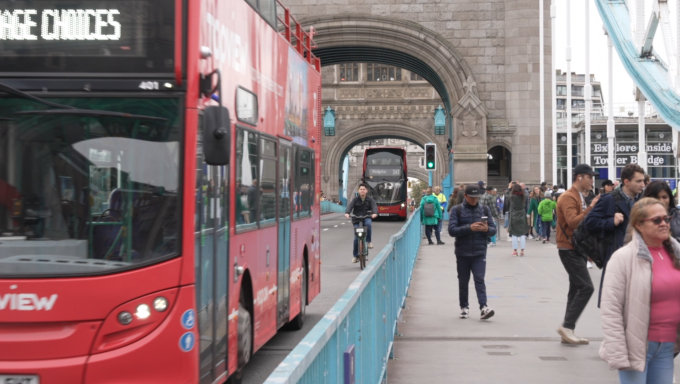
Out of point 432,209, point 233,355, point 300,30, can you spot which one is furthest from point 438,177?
point 233,355

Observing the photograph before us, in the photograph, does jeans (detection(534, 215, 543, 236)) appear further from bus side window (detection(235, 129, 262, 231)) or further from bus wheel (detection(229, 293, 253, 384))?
bus wheel (detection(229, 293, 253, 384))

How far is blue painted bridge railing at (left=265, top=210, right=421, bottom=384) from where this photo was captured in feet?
9.87

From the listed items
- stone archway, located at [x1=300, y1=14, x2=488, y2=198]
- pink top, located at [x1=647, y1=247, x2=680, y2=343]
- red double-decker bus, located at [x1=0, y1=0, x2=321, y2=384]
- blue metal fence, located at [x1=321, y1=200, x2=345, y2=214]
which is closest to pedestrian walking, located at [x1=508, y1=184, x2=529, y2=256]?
stone archway, located at [x1=300, y1=14, x2=488, y2=198]

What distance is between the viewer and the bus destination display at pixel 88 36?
544 cm

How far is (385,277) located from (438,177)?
64.0m

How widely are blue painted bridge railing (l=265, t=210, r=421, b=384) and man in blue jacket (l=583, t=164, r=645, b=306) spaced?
5.93ft

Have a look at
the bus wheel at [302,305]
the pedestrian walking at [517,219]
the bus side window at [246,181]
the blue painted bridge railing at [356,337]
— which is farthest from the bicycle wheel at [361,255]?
the bus side window at [246,181]

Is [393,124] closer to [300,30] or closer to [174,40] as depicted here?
[300,30]

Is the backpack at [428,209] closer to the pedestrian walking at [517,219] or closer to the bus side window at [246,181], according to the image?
A: the pedestrian walking at [517,219]

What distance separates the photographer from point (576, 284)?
355 inches

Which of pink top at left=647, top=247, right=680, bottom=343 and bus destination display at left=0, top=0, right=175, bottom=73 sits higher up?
bus destination display at left=0, top=0, right=175, bottom=73

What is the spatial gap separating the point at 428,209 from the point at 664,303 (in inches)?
783

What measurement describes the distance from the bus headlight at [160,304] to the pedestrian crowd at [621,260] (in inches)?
92.4

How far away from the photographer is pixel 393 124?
69.7 meters
